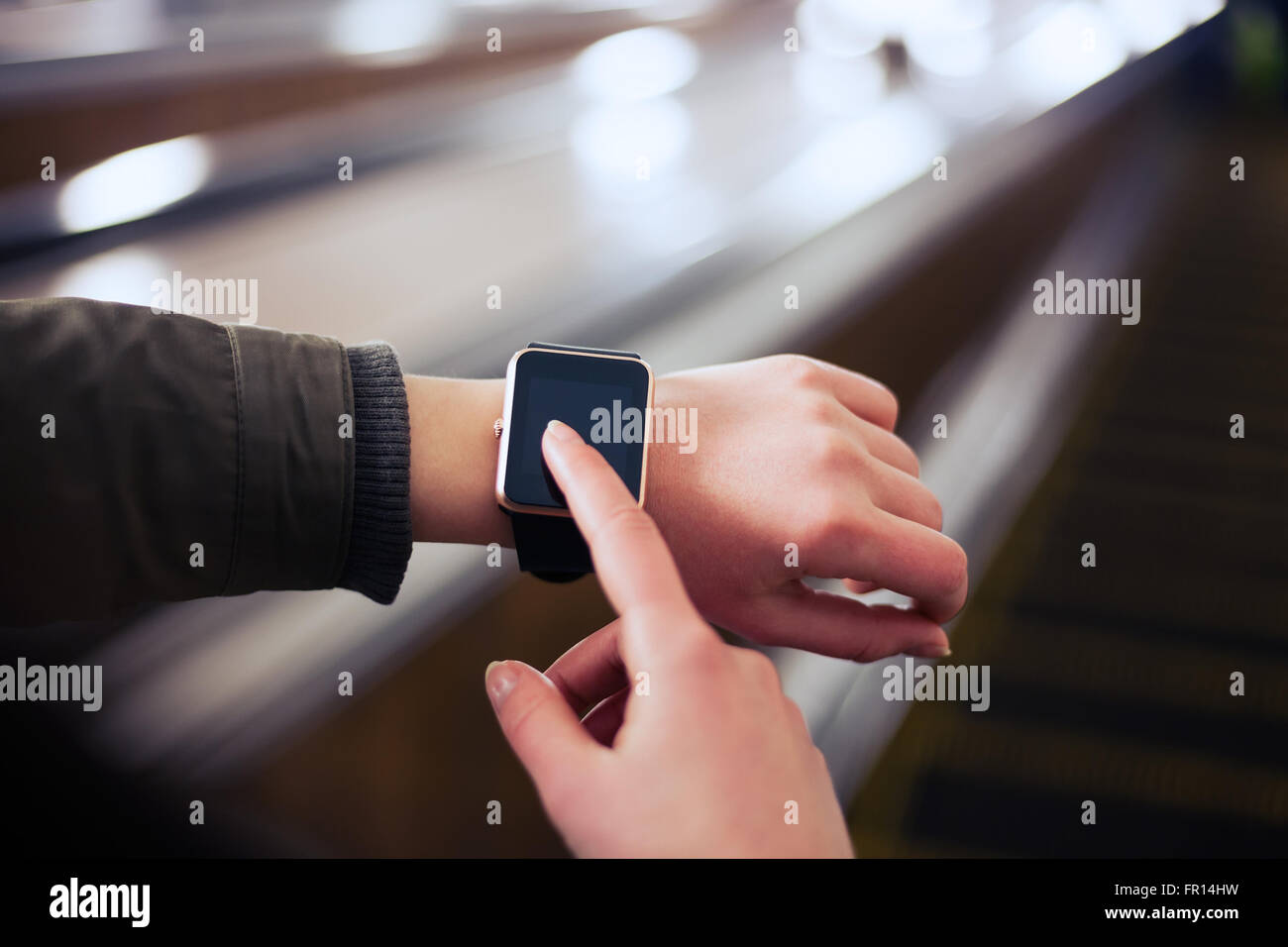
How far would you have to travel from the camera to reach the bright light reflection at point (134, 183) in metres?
1.94

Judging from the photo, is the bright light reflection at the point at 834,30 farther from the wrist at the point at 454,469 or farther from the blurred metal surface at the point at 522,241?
the wrist at the point at 454,469

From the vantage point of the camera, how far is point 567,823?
663 mm

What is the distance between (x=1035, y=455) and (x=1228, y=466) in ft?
1.77

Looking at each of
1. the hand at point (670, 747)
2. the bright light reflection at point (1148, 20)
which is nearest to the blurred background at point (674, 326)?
the hand at point (670, 747)

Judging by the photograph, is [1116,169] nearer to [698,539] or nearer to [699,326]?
[699,326]

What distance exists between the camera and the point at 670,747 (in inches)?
24.9

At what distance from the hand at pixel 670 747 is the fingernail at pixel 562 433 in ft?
0.38

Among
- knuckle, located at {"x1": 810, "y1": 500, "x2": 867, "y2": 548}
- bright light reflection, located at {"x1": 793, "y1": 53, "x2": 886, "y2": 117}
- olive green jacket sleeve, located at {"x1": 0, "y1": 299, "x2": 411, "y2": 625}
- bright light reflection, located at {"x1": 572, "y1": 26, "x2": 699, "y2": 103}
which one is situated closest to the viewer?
olive green jacket sleeve, located at {"x1": 0, "y1": 299, "x2": 411, "y2": 625}

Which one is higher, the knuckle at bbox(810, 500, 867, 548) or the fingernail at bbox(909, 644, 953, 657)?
the knuckle at bbox(810, 500, 867, 548)


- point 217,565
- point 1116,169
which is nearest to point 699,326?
point 217,565

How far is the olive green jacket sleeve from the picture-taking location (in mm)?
798

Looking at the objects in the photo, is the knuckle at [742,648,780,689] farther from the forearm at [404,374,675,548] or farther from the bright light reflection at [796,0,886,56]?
the bright light reflection at [796,0,886,56]

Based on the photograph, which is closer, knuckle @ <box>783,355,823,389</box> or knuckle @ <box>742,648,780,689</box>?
knuckle @ <box>742,648,780,689</box>

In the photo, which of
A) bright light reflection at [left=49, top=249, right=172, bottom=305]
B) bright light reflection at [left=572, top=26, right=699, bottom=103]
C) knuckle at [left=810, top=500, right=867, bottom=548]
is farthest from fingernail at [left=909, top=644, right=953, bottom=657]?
bright light reflection at [left=572, top=26, right=699, bottom=103]
